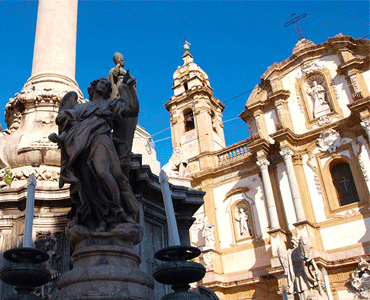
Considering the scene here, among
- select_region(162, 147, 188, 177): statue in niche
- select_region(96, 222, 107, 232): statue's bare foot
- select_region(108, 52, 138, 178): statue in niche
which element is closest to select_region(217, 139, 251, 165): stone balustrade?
select_region(162, 147, 188, 177): statue in niche

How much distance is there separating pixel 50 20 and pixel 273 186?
593 inches

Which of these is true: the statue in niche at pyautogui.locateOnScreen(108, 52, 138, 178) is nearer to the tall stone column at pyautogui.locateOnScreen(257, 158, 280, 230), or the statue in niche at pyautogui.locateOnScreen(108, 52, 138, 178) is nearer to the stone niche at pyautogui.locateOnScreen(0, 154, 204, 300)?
the stone niche at pyautogui.locateOnScreen(0, 154, 204, 300)

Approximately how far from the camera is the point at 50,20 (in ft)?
25.7

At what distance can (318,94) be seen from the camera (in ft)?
70.8

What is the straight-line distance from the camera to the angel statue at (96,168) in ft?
13.3

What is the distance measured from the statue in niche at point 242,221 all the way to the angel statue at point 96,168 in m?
17.1

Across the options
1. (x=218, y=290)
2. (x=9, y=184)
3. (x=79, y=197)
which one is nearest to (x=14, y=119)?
(x=9, y=184)

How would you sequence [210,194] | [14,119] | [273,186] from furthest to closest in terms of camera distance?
[210,194], [273,186], [14,119]

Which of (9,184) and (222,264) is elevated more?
(222,264)

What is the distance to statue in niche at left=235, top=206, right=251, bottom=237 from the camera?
814 inches

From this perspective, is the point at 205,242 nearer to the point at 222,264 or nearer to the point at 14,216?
the point at 222,264

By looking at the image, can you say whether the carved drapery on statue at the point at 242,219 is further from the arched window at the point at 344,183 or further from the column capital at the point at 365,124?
the column capital at the point at 365,124

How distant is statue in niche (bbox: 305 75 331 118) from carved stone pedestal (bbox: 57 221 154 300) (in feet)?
61.4

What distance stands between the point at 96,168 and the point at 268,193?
54.9 feet
